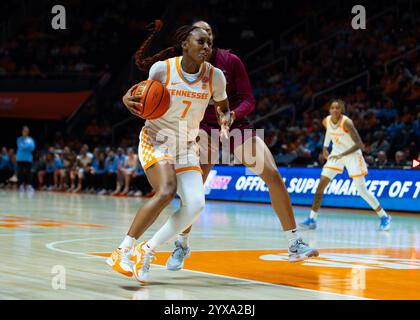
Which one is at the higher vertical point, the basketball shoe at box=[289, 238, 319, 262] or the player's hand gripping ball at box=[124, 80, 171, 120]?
the player's hand gripping ball at box=[124, 80, 171, 120]

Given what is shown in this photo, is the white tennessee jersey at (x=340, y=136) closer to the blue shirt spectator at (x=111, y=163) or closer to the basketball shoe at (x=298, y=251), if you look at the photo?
the basketball shoe at (x=298, y=251)

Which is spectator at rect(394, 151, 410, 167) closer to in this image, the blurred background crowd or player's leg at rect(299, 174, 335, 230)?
the blurred background crowd

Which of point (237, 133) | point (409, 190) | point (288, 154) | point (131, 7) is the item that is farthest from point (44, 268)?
point (131, 7)

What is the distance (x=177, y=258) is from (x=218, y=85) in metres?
1.52

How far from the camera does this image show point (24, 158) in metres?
24.3

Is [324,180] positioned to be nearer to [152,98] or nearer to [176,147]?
[176,147]

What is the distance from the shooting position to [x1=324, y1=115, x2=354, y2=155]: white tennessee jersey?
1270 cm

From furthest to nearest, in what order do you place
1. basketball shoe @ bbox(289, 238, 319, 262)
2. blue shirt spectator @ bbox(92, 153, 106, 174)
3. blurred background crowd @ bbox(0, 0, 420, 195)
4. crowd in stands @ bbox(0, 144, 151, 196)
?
blue shirt spectator @ bbox(92, 153, 106, 174)
crowd in stands @ bbox(0, 144, 151, 196)
blurred background crowd @ bbox(0, 0, 420, 195)
basketball shoe @ bbox(289, 238, 319, 262)

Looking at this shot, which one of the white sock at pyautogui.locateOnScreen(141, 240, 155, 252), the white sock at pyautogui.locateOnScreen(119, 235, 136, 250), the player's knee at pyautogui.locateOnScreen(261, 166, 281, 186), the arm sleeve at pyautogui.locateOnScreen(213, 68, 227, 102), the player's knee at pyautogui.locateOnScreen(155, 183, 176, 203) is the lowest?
the white sock at pyautogui.locateOnScreen(141, 240, 155, 252)

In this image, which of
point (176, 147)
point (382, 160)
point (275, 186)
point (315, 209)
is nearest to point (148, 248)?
point (176, 147)

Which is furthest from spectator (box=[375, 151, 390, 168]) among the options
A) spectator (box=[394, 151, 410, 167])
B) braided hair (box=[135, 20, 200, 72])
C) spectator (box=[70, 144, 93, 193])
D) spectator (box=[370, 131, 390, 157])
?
braided hair (box=[135, 20, 200, 72])

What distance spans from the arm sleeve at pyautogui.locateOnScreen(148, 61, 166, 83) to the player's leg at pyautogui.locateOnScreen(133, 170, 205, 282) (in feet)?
2.45

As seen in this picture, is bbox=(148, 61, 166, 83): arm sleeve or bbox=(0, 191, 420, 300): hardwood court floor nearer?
bbox=(0, 191, 420, 300): hardwood court floor
